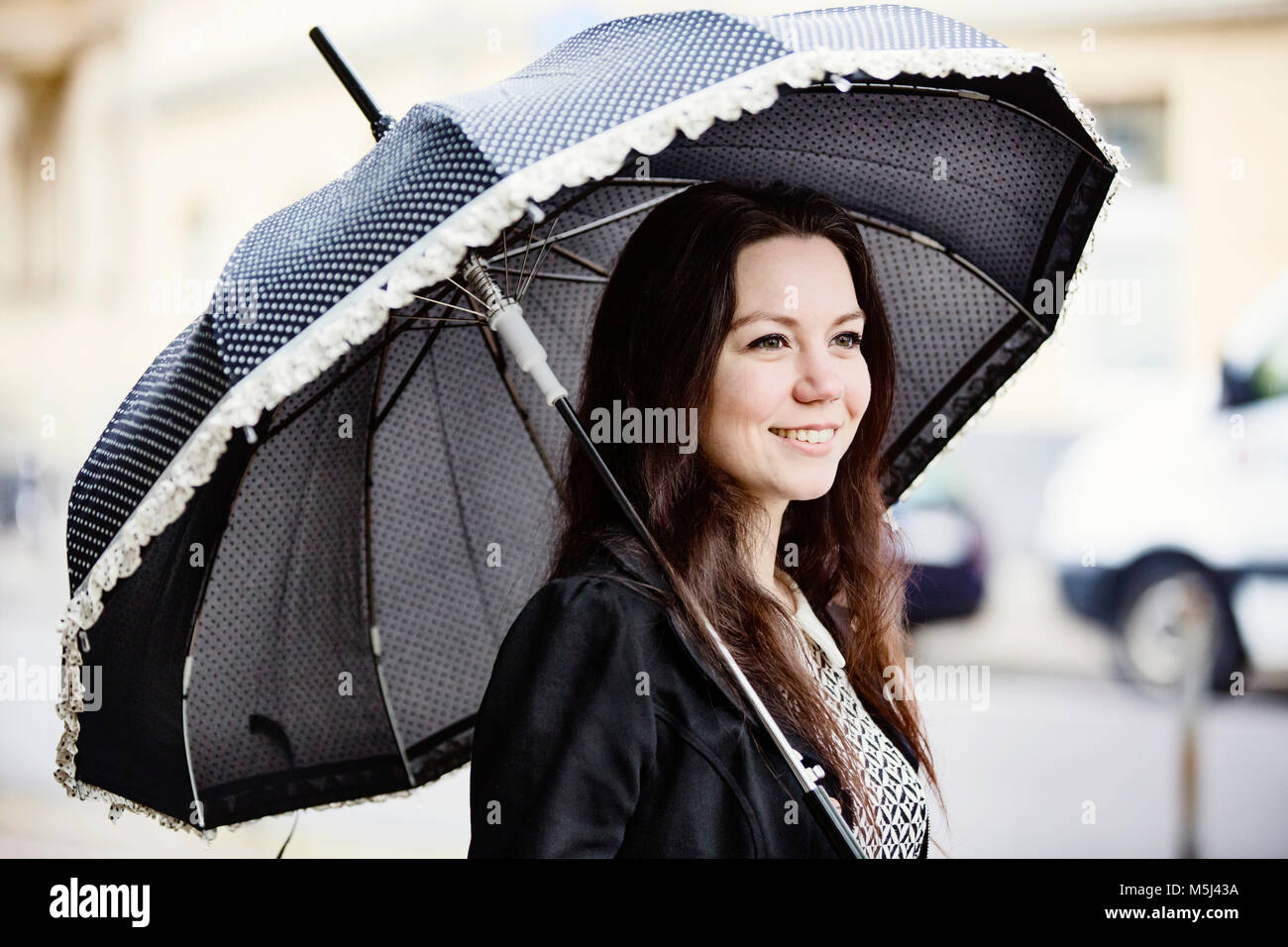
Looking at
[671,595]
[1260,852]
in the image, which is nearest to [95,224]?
[1260,852]

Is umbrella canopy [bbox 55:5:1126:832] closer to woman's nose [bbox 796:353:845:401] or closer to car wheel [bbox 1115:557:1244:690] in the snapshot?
Result: woman's nose [bbox 796:353:845:401]

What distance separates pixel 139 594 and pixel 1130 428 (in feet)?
25.8

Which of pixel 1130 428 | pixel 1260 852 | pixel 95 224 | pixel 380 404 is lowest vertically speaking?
pixel 1260 852

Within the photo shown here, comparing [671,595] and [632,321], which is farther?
[632,321]

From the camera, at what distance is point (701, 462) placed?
216 cm

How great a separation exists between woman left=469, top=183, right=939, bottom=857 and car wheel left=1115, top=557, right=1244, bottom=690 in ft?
21.0

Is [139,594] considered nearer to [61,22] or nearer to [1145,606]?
[1145,606]

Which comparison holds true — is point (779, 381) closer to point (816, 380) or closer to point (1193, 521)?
point (816, 380)

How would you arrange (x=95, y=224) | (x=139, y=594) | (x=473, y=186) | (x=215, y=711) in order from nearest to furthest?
(x=473, y=186) → (x=139, y=594) → (x=215, y=711) → (x=95, y=224)

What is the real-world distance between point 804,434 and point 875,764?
22.0 inches

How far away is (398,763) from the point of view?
2666mm

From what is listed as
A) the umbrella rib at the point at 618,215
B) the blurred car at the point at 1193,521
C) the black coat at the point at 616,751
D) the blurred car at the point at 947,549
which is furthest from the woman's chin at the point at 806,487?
the blurred car at the point at 947,549

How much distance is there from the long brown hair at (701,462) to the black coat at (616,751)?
9 centimetres

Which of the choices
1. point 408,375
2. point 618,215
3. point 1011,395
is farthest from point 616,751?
point 1011,395
